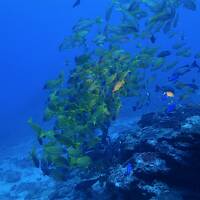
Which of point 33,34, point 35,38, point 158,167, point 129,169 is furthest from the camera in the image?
point 35,38

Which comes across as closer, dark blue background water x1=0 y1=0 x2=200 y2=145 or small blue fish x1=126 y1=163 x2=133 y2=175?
small blue fish x1=126 y1=163 x2=133 y2=175

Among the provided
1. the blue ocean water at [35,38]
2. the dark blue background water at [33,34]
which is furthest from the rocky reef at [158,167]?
the dark blue background water at [33,34]

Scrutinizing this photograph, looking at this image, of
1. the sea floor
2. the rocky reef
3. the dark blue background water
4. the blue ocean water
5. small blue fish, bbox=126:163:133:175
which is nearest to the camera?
the rocky reef

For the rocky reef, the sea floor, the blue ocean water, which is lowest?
the rocky reef

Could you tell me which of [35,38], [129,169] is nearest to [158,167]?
[129,169]

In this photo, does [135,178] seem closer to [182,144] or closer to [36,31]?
[182,144]

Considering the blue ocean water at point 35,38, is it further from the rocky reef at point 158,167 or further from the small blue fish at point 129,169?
the small blue fish at point 129,169

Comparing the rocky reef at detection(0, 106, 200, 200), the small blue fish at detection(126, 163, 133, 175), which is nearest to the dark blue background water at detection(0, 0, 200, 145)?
the rocky reef at detection(0, 106, 200, 200)

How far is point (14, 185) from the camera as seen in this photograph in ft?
45.1

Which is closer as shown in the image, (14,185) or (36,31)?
(14,185)

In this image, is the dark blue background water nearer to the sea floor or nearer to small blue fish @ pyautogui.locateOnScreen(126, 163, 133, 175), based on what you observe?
the sea floor

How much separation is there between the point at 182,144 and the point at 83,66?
12.5 ft

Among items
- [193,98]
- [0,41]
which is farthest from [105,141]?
[0,41]

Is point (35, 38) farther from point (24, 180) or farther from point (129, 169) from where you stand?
point (129, 169)
